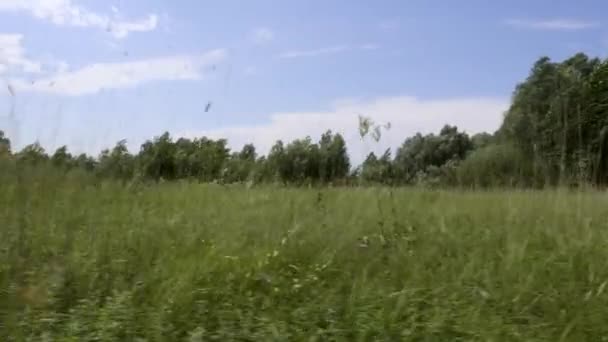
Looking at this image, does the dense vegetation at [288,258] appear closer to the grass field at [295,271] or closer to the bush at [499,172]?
the grass field at [295,271]

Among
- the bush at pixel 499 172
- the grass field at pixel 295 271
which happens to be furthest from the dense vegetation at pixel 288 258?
the bush at pixel 499 172

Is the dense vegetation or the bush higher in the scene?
the bush

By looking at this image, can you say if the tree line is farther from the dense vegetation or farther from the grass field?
the grass field

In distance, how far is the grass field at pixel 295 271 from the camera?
3.27 meters

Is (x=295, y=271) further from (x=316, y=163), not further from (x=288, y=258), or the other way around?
(x=316, y=163)

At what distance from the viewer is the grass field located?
3.27 meters

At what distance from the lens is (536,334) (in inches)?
130

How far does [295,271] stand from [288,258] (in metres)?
0.20

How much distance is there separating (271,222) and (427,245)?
4.53 feet

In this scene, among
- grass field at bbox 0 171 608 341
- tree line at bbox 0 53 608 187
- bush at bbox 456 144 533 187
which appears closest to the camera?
grass field at bbox 0 171 608 341

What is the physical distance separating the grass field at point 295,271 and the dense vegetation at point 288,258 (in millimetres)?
13

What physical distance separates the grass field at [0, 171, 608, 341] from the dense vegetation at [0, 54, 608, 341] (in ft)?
0.04

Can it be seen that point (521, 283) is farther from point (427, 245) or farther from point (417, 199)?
point (417, 199)

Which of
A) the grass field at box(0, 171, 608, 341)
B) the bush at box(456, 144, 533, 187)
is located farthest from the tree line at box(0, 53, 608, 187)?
the grass field at box(0, 171, 608, 341)
